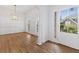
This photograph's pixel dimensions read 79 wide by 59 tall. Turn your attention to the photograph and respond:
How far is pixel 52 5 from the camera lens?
56.5 inches

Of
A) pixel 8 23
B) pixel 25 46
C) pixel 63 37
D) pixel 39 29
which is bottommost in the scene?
pixel 25 46

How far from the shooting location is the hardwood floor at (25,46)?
1429 millimetres

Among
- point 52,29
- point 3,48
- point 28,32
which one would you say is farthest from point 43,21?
point 3,48

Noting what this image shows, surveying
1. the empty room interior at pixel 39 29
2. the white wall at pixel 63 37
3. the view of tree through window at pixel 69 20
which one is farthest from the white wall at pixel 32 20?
the view of tree through window at pixel 69 20

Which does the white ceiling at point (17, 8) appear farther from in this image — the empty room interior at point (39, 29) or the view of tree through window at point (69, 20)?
the view of tree through window at point (69, 20)

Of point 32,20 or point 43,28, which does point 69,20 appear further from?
point 32,20

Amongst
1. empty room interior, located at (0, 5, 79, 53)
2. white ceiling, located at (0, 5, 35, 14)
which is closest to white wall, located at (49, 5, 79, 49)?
empty room interior, located at (0, 5, 79, 53)

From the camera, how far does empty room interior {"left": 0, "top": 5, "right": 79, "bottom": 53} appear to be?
1396mm

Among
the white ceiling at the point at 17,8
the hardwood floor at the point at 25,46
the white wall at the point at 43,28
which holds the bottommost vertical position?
the hardwood floor at the point at 25,46

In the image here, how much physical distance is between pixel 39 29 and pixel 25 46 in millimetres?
371

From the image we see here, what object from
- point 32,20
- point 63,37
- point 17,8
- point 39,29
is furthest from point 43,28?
point 17,8

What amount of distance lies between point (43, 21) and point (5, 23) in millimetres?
633

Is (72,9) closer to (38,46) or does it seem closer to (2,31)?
(38,46)

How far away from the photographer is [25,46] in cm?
149
